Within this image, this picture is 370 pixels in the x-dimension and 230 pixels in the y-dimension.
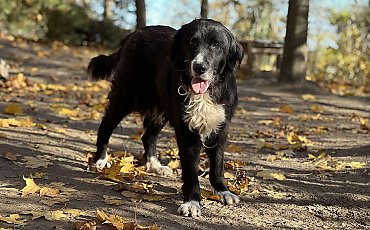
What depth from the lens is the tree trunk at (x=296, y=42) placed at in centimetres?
1216

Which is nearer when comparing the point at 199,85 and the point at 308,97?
the point at 199,85

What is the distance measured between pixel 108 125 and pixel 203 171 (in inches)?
43.8

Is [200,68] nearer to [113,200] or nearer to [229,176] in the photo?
[113,200]

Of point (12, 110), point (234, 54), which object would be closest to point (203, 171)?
point (234, 54)

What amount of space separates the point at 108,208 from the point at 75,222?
45cm

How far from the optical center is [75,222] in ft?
11.7

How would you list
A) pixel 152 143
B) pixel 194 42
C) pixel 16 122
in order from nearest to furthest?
1. pixel 194 42
2. pixel 152 143
3. pixel 16 122

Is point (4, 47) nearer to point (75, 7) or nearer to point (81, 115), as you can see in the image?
point (75, 7)

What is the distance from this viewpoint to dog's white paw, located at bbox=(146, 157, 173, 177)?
529 centimetres

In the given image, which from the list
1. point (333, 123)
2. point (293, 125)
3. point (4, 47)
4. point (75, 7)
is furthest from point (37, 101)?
point (75, 7)

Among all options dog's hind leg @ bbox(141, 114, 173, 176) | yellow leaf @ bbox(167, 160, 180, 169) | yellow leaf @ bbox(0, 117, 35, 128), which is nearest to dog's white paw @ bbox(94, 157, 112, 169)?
dog's hind leg @ bbox(141, 114, 173, 176)

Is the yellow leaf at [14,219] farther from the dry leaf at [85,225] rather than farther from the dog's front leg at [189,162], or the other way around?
the dog's front leg at [189,162]

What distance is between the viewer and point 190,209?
398 cm

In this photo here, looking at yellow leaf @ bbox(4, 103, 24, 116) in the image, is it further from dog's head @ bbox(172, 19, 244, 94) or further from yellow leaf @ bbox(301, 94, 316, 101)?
Answer: yellow leaf @ bbox(301, 94, 316, 101)
